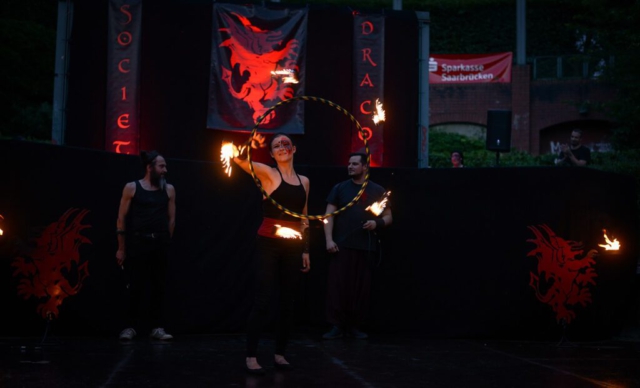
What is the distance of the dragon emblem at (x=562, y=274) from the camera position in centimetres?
862

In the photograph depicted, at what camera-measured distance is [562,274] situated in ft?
28.3

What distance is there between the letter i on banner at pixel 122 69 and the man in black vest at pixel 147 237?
3494mm

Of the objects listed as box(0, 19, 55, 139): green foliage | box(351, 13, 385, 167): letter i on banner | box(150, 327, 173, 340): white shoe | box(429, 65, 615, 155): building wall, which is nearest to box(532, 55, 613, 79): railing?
box(429, 65, 615, 155): building wall

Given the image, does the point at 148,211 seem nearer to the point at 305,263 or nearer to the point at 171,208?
the point at 171,208

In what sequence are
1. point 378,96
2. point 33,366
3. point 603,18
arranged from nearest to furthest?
point 33,366
point 378,96
point 603,18

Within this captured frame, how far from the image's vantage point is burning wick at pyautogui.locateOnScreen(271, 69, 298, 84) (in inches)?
458

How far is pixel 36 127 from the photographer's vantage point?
80.4 ft

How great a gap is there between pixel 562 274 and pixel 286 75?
206 inches

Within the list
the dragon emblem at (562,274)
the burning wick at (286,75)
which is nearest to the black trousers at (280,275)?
the dragon emblem at (562,274)

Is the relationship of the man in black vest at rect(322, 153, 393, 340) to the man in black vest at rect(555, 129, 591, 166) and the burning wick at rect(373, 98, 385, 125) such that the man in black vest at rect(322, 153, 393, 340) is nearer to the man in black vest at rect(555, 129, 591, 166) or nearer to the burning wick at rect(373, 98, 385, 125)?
the burning wick at rect(373, 98, 385, 125)

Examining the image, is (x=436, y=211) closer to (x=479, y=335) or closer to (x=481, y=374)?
(x=479, y=335)

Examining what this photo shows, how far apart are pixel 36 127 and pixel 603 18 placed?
1743cm

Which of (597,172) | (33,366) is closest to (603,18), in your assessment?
(597,172)

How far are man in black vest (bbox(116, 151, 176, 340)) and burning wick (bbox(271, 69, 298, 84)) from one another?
391cm
